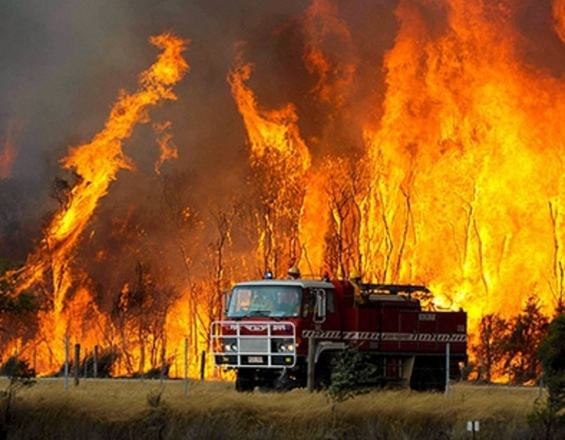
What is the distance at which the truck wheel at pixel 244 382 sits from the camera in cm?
4169

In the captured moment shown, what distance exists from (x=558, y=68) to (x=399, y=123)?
7.72 meters

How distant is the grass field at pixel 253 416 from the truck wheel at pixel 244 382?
515 cm

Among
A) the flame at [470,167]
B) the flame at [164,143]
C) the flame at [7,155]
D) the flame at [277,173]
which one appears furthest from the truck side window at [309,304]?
the flame at [7,155]

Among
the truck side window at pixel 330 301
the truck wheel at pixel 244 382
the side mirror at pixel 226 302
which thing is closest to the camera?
the truck wheel at pixel 244 382

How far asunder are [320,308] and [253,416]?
9.45 meters

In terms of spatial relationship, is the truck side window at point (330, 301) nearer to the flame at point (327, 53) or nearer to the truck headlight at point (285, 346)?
the truck headlight at point (285, 346)

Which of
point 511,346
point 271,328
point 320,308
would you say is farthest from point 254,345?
point 511,346

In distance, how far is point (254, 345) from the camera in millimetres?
41438

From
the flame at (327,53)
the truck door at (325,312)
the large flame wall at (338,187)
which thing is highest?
the flame at (327,53)

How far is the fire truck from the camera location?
4141cm

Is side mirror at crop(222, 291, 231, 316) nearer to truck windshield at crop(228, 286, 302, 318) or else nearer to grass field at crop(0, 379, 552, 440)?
truck windshield at crop(228, 286, 302, 318)

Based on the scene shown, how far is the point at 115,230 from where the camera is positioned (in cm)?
A: 7538

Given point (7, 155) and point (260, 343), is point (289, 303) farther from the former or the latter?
point (7, 155)

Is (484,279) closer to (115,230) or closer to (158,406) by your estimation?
(115,230)
